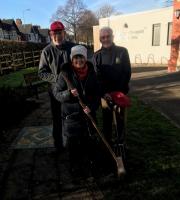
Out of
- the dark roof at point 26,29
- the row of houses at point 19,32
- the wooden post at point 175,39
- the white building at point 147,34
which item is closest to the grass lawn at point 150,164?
the wooden post at point 175,39

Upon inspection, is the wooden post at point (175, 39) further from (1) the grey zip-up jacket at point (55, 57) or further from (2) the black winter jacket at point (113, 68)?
(1) the grey zip-up jacket at point (55, 57)

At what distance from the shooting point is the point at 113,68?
13.0 feet

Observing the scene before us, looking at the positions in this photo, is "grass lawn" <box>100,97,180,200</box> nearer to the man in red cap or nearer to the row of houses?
the man in red cap

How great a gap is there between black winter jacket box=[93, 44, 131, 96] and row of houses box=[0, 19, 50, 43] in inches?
1743

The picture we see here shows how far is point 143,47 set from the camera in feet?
72.4

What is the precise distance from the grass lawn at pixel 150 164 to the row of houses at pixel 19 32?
43435mm

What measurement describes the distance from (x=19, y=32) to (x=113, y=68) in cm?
6414

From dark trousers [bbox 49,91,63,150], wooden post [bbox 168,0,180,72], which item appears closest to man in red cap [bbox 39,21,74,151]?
dark trousers [bbox 49,91,63,150]

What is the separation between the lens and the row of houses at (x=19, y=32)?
56.1 meters

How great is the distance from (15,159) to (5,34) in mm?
56322

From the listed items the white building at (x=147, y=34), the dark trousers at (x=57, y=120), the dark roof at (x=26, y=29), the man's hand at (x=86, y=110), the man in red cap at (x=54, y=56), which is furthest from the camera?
the dark roof at (x=26, y=29)

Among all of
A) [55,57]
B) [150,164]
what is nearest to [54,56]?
[55,57]

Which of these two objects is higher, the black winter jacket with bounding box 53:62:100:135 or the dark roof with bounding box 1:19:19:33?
the dark roof with bounding box 1:19:19:33

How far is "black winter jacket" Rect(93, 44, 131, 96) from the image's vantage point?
3963 mm
